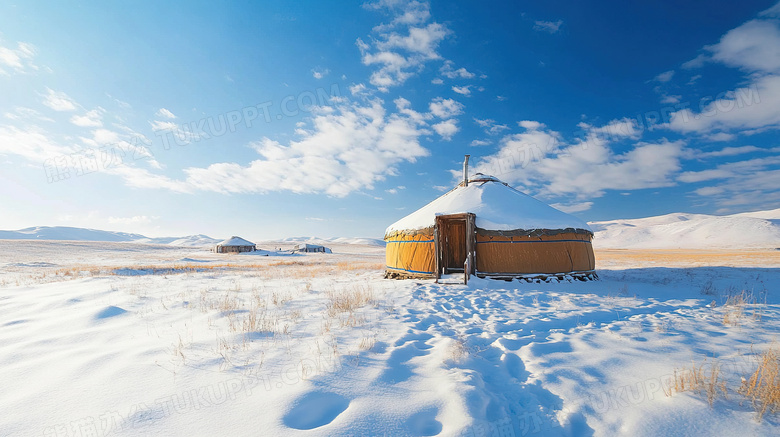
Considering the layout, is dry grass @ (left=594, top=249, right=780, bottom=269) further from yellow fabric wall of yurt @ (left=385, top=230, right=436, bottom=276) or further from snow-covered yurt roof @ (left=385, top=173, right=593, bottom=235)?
yellow fabric wall of yurt @ (left=385, top=230, right=436, bottom=276)

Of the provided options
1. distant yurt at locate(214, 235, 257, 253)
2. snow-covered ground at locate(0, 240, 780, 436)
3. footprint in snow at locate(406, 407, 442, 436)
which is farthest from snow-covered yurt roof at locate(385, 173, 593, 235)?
distant yurt at locate(214, 235, 257, 253)

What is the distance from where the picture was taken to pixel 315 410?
241cm

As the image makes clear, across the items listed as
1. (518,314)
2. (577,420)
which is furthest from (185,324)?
(518,314)

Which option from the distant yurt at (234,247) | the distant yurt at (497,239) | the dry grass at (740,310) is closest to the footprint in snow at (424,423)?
the dry grass at (740,310)

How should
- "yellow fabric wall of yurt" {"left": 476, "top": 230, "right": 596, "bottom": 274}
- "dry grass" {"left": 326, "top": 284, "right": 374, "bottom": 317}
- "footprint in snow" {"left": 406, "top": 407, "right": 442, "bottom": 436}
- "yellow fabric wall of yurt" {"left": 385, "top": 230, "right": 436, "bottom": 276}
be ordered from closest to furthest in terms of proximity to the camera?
"footprint in snow" {"left": 406, "top": 407, "right": 442, "bottom": 436} → "dry grass" {"left": 326, "top": 284, "right": 374, "bottom": 317} → "yellow fabric wall of yurt" {"left": 476, "top": 230, "right": 596, "bottom": 274} → "yellow fabric wall of yurt" {"left": 385, "top": 230, "right": 436, "bottom": 276}

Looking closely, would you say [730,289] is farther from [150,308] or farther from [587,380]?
[150,308]

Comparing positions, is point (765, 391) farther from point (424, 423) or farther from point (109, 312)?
point (109, 312)

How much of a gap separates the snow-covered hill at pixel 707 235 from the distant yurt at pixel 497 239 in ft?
221

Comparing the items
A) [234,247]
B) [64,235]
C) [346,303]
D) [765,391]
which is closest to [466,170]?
[346,303]

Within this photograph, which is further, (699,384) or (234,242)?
(234,242)

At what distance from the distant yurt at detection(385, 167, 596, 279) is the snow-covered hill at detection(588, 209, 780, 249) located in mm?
67437

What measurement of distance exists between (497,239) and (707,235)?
92.1 metres

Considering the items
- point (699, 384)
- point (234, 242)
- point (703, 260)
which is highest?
point (234, 242)

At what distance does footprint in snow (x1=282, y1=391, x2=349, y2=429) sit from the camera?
224 centimetres
